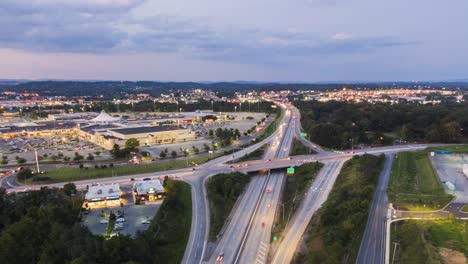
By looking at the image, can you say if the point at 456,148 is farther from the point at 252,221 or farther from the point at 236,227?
the point at 236,227

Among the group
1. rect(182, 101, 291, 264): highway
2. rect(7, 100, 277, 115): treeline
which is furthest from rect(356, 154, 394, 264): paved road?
rect(7, 100, 277, 115): treeline

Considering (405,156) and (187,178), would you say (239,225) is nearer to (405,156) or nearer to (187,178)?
(187,178)

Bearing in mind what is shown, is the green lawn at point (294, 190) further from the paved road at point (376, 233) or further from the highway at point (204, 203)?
the paved road at point (376, 233)

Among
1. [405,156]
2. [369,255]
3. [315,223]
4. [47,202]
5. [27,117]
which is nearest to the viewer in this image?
[369,255]

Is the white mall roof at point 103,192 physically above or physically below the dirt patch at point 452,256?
above

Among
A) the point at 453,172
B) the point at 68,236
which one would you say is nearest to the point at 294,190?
the point at 453,172

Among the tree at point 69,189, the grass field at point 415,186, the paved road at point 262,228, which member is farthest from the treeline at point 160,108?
the tree at point 69,189

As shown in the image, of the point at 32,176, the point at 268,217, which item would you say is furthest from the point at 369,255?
the point at 32,176
